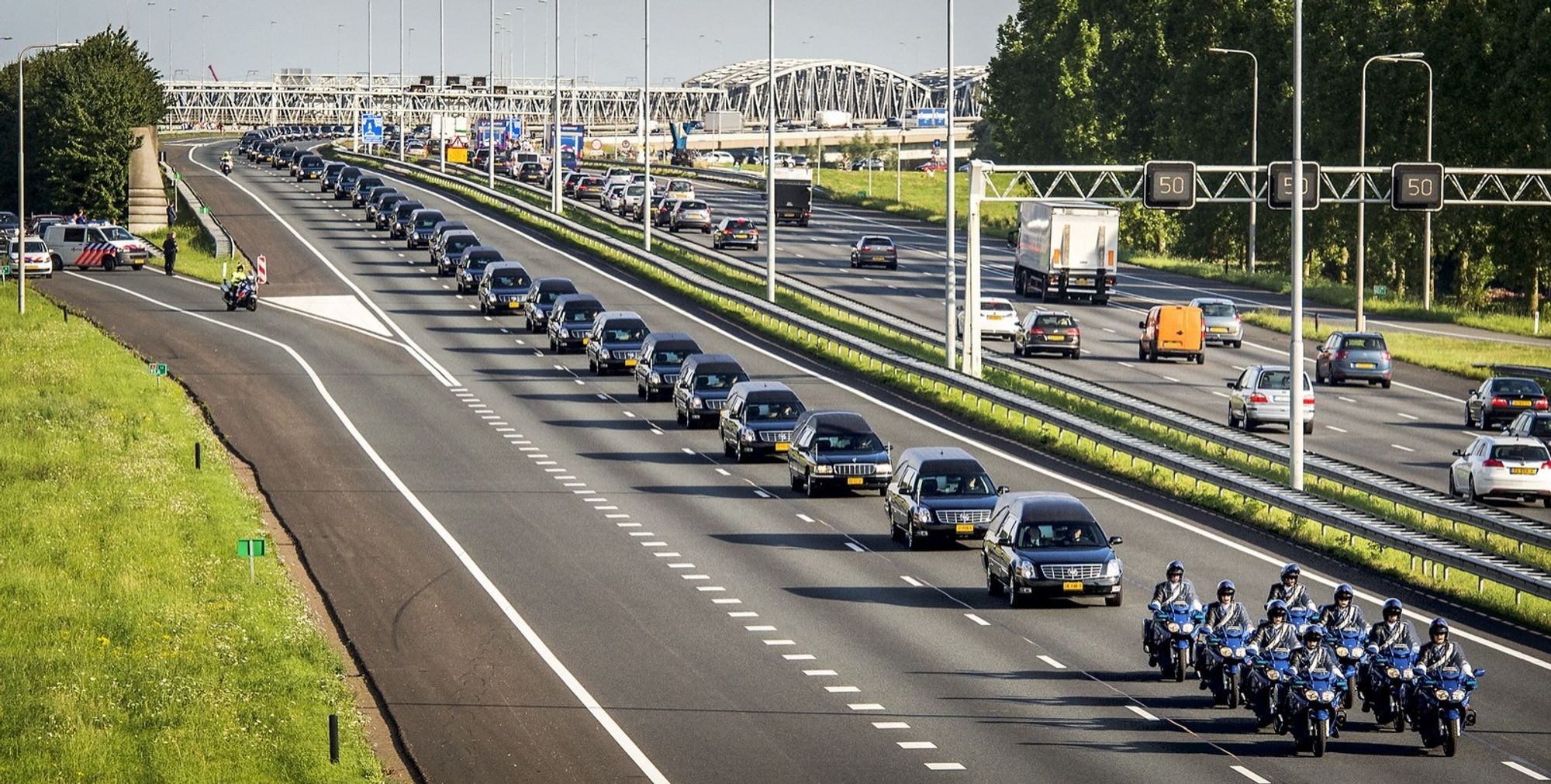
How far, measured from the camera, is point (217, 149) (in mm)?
173125

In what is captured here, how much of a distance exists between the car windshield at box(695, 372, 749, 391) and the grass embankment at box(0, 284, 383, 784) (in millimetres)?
11357

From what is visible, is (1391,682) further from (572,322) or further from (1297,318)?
(572,322)

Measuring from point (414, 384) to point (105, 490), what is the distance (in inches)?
682

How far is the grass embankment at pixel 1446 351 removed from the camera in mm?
69500

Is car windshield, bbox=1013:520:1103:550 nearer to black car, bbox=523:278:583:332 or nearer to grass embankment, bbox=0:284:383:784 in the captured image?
grass embankment, bbox=0:284:383:784

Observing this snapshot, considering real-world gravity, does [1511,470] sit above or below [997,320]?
below

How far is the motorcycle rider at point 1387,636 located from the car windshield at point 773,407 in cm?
2263

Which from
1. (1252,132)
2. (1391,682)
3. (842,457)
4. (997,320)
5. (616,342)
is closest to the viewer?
(1391,682)

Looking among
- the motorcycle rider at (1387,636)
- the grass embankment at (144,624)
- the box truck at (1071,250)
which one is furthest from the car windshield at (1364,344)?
the motorcycle rider at (1387,636)

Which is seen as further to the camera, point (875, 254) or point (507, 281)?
point (875, 254)

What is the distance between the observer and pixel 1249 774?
23328 millimetres

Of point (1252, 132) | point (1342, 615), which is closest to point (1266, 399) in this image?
point (1342, 615)

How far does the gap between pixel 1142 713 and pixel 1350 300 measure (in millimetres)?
66663

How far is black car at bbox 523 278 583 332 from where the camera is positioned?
230 ft
